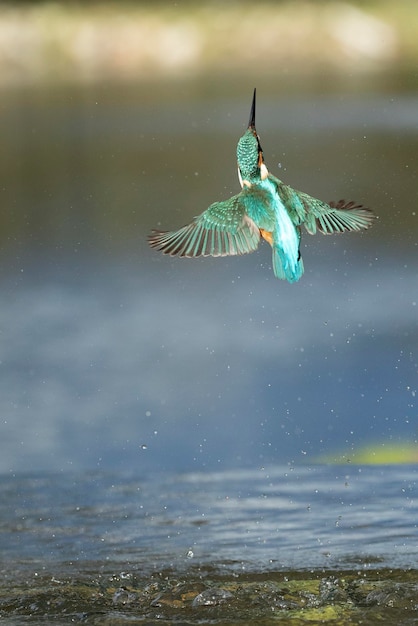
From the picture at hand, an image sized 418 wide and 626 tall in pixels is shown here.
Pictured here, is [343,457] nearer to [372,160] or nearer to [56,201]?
[56,201]

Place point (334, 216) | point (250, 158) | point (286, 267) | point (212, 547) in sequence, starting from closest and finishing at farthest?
point (286, 267)
point (250, 158)
point (334, 216)
point (212, 547)

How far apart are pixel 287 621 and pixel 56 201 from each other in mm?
3760

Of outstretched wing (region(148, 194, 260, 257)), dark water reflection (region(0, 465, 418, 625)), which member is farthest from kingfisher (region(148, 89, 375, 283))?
dark water reflection (region(0, 465, 418, 625))

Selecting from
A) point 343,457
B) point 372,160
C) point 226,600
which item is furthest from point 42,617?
point 372,160

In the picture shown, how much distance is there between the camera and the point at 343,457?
352cm

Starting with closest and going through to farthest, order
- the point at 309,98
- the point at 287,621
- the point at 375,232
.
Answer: the point at 287,621 < the point at 375,232 < the point at 309,98

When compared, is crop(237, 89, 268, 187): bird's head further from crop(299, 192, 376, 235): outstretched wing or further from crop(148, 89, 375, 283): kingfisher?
crop(299, 192, 376, 235): outstretched wing

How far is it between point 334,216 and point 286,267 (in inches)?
17.9

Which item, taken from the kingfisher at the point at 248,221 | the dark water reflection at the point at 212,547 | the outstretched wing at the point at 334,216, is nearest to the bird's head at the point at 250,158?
the kingfisher at the point at 248,221

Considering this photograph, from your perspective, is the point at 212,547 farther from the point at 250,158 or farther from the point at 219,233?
the point at 250,158

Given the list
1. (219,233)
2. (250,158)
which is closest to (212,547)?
(219,233)

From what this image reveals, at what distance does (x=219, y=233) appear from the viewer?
8.36ft

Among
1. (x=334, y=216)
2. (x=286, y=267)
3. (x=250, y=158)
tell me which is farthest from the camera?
(x=334, y=216)

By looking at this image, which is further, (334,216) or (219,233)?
(334,216)
